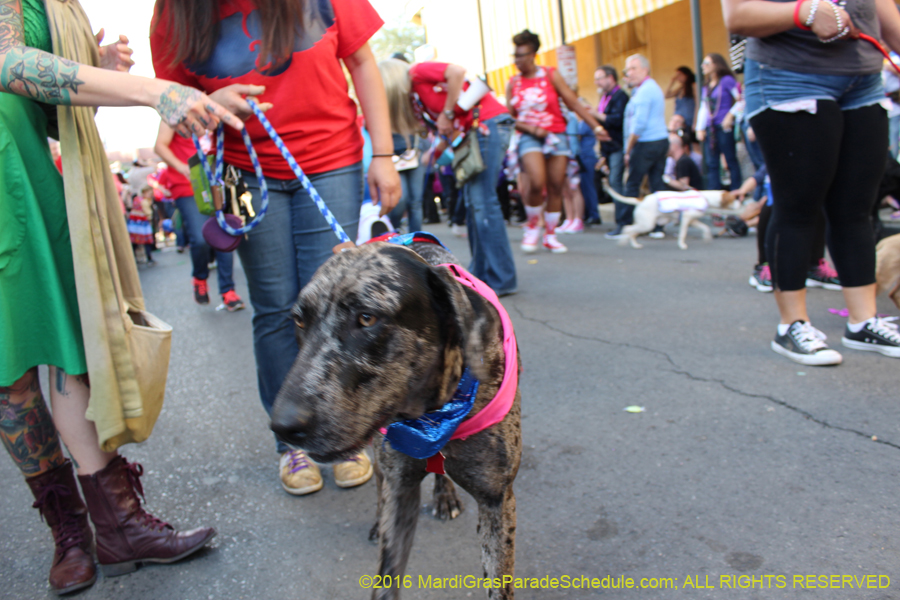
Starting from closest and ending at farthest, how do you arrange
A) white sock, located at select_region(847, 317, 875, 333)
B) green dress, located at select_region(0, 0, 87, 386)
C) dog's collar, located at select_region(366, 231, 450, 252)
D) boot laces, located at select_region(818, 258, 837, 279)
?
green dress, located at select_region(0, 0, 87, 386)
dog's collar, located at select_region(366, 231, 450, 252)
white sock, located at select_region(847, 317, 875, 333)
boot laces, located at select_region(818, 258, 837, 279)

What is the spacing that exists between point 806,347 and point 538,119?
154 inches

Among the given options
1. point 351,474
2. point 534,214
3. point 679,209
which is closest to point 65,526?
point 351,474

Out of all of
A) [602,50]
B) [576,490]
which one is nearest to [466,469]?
[576,490]

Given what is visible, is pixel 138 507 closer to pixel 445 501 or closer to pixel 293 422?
pixel 445 501

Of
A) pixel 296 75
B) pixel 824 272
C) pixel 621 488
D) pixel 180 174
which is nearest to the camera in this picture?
pixel 296 75

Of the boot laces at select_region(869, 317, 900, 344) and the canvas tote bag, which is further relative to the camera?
the boot laces at select_region(869, 317, 900, 344)

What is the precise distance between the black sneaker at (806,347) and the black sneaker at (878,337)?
0.20 m

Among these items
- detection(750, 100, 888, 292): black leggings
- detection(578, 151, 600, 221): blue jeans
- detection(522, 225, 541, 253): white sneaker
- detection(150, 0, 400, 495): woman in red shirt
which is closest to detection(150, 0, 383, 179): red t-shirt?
detection(150, 0, 400, 495): woman in red shirt

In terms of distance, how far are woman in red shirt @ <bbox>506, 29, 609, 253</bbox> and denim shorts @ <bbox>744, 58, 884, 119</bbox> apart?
3.32 meters

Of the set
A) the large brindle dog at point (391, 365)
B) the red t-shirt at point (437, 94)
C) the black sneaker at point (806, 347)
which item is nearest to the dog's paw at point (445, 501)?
the large brindle dog at point (391, 365)

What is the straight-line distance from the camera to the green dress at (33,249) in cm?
191

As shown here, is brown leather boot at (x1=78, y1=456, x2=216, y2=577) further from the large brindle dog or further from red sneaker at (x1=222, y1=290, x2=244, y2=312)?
red sneaker at (x1=222, y1=290, x2=244, y2=312)

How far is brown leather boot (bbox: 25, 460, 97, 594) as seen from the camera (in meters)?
2.11

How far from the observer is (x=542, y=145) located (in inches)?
263
